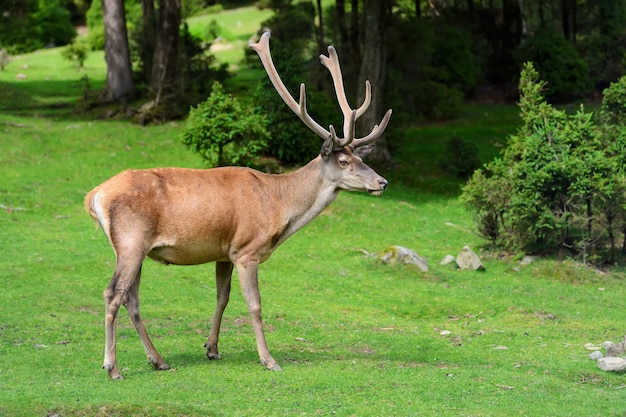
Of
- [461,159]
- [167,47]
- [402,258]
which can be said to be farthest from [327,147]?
[167,47]

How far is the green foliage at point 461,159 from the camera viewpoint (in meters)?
25.4

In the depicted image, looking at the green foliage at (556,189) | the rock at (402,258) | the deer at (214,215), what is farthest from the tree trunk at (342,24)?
the deer at (214,215)

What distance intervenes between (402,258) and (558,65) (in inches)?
767

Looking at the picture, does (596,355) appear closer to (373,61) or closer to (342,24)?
(373,61)

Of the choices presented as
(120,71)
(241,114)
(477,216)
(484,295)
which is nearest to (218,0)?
(120,71)

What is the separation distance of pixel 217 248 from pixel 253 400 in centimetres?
201

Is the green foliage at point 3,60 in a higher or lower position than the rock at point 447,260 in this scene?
higher

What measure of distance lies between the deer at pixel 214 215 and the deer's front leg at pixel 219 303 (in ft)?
0.04

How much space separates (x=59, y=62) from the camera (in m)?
41.1

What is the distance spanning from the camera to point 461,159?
25531 millimetres

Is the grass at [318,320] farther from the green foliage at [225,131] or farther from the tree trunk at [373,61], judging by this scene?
the green foliage at [225,131]

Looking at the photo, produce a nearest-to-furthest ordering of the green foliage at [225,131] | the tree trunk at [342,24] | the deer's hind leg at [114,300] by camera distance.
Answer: the deer's hind leg at [114,300] → the green foliage at [225,131] → the tree trunk at [342,24]

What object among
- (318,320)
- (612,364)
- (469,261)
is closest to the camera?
(612,364)

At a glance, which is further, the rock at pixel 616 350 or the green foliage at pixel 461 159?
the green foliage at pixel 461 159
